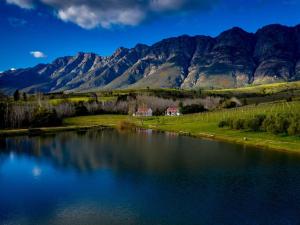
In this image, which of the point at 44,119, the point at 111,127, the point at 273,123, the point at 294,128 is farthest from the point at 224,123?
the point at 44,119

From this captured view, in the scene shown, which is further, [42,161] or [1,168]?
[42,161]

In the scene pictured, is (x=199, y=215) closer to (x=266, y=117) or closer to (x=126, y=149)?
(x=126, y=149)

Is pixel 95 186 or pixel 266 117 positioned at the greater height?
A: pixel 266 117

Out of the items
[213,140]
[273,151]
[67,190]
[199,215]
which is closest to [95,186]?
[67,190]

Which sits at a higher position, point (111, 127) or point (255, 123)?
point (255, 123)

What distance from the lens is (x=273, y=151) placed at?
9331 centimetres

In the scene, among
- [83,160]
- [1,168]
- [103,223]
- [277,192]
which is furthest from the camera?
[83,160]

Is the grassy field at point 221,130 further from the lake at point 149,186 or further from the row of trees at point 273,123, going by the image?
the lake at point 149,186

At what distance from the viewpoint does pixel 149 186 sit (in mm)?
58469

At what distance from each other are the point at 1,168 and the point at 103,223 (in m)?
44.2

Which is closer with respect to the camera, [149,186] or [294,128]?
[149,186]

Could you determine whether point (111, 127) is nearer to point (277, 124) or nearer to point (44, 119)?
point (44, 119)

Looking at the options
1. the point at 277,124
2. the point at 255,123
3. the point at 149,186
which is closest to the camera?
the point at 149,186

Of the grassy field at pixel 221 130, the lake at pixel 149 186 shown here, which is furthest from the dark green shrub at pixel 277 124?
the lake at pixel 149 186
